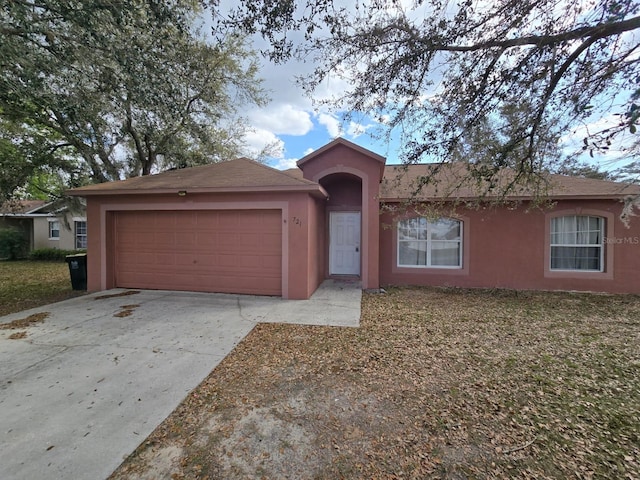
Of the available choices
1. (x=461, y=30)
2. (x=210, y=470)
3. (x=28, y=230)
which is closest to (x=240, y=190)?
(x=461, y=30)

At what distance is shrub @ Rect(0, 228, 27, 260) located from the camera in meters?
18.3

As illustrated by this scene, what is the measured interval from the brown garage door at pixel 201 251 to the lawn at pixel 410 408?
251 cm

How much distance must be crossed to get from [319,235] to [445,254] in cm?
418

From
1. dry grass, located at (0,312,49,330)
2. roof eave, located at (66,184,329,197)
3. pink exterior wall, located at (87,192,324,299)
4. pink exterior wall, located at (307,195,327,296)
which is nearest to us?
dry grass, located at (0,312,49,330)

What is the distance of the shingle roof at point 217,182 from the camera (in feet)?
23.9

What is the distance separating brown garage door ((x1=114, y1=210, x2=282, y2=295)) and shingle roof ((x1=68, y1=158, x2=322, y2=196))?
71 cm

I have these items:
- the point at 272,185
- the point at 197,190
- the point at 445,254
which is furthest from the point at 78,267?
the point at 445,254

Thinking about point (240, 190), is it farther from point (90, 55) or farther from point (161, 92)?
point (90, 55)

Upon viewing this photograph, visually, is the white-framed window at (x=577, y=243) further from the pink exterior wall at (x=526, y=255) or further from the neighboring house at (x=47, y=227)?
the neighboring house at (x=47, y=227)

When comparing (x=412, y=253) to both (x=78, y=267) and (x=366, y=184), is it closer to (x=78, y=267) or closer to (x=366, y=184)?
(x=366, y=184)

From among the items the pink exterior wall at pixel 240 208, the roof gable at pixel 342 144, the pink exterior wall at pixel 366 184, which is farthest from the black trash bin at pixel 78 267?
the pink exterior wall at pixel 366 184

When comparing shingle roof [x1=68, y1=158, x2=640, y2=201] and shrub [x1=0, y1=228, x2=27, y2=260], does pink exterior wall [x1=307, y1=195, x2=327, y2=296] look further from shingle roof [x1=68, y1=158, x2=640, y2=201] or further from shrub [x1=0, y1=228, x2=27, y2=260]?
shrub [x1=0, y1=228, x2=27, y2=260]

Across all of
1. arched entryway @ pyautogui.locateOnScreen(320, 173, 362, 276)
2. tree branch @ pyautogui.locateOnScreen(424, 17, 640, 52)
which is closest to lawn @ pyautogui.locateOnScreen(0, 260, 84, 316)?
arched entryway @ pyautogui.locateOnScreen(320, 173, 362, 276)

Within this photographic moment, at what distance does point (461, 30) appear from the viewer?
4945 millimetres
